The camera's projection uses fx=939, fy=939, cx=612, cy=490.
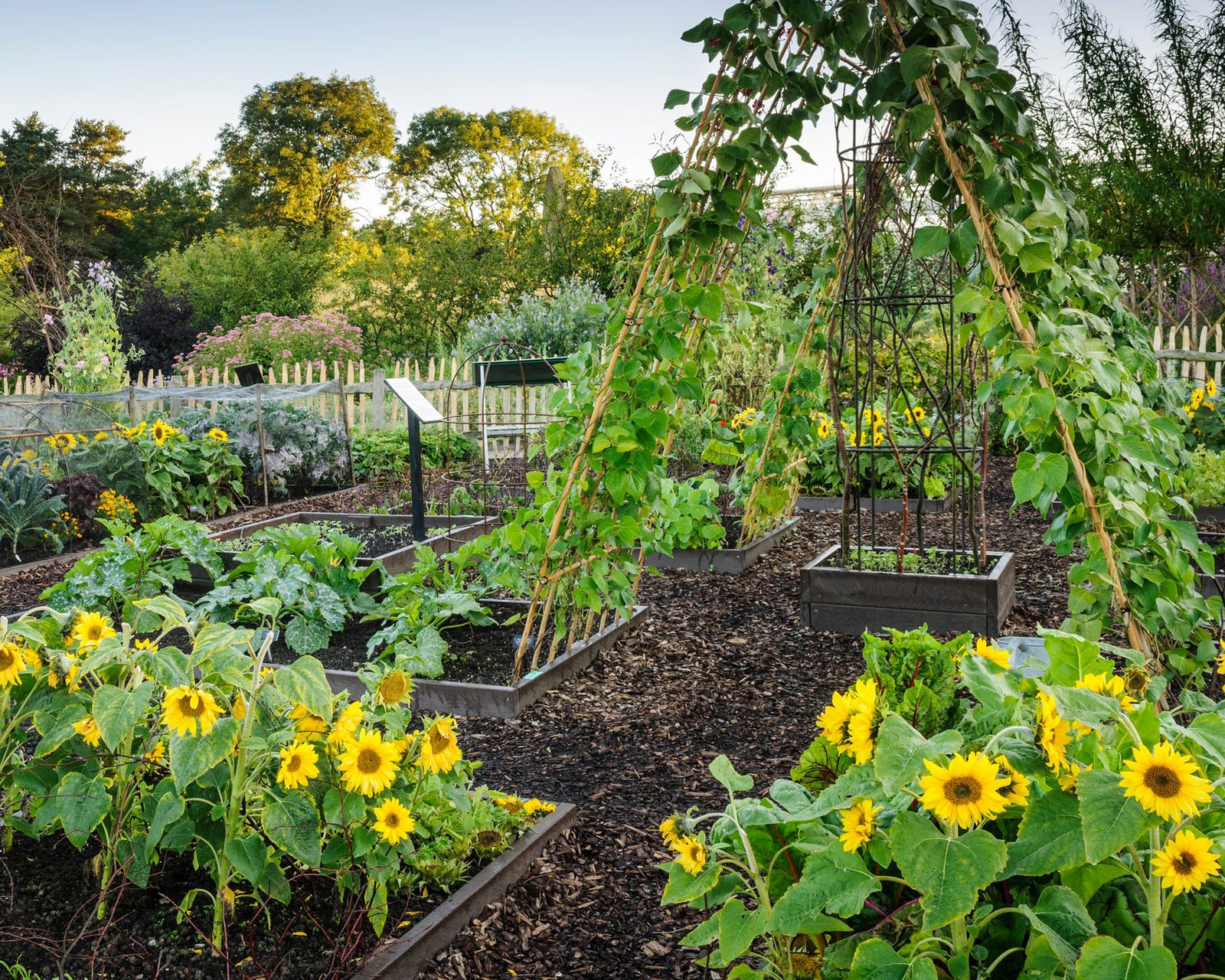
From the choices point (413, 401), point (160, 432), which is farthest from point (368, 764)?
point (160, 432)

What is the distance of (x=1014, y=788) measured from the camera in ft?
3.72

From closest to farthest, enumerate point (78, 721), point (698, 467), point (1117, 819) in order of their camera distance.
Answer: point (1117, 819)
point (78, 721)
point (698, 467)

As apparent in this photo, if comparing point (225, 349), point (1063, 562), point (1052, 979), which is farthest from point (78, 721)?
point (225, 349)

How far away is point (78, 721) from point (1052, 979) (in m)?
1.63

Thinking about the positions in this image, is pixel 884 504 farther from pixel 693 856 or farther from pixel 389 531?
pixel 693 856

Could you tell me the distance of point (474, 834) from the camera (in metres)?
2.15

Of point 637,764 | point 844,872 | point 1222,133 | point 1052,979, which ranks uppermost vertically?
point 1222,133

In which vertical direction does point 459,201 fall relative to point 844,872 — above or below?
above

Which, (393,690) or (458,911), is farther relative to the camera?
(458,911)

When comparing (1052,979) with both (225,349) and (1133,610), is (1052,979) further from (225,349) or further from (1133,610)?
(225,349)

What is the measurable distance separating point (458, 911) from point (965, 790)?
1274 mm

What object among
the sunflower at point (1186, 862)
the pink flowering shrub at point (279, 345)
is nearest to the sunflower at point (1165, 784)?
the sunflower at point (1186, 862)

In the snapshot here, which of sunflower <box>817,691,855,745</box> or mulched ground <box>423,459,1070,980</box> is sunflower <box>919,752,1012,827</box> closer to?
sunflower <box>817,691,855,745</box>

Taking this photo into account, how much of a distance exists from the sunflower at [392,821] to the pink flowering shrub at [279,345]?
12.2m
